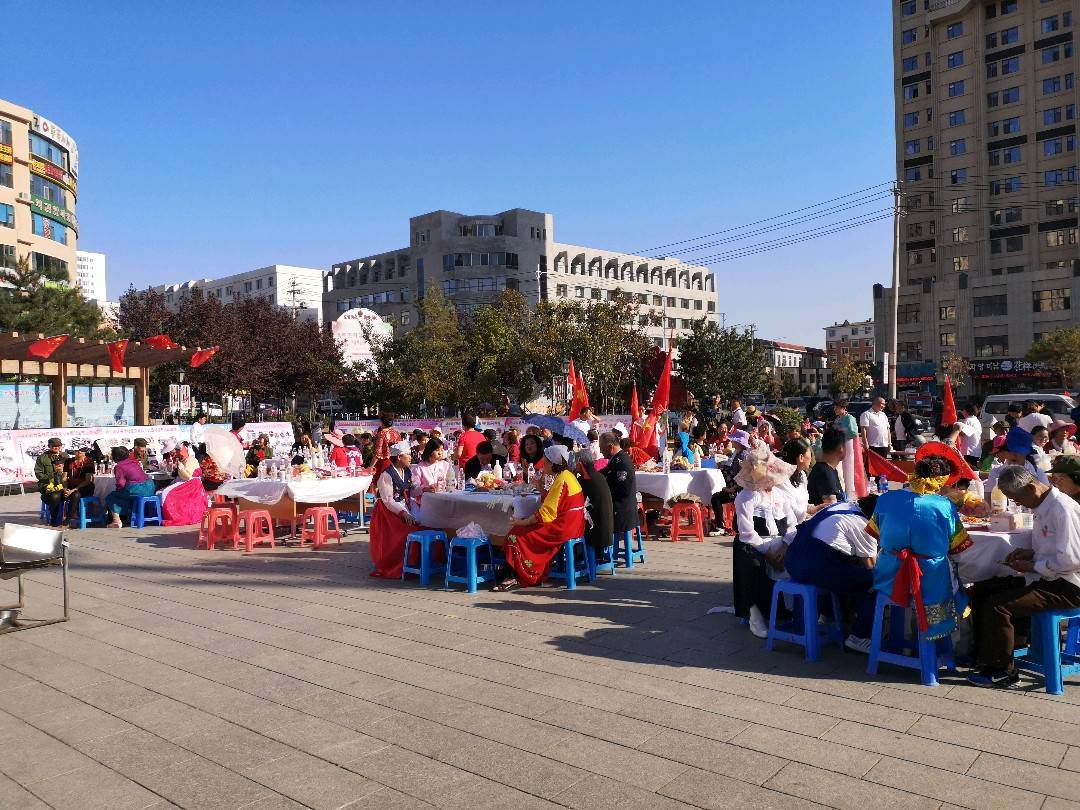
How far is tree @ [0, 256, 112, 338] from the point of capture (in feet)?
108

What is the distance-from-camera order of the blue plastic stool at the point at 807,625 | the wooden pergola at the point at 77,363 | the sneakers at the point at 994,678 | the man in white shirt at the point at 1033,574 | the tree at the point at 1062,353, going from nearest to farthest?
1. the man in white shirt at the point at 1033,574
2. the sneakers at the point at 994,678
3. the blue plastic stool at the point at 807,625
4. the wooden pergola at the point at 77,363
5. the tree at the point at 1062,353


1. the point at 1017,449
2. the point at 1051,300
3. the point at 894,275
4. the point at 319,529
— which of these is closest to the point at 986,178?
the point at 1051,300

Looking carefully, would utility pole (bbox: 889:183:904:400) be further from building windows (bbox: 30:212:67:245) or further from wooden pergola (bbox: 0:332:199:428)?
building windows (bbox: 30:212:67:245)

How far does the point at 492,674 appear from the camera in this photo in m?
5.64

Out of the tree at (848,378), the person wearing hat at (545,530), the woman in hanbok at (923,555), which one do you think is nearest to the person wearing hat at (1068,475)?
the woman in hanbok at (923,555)

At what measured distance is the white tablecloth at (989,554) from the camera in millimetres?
5348

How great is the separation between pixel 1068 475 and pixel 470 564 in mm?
5036

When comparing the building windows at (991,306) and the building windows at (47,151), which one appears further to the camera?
the building windows at (991,306)

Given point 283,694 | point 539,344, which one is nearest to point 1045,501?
point 283,694

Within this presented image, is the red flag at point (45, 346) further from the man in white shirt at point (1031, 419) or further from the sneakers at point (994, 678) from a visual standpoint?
the sneakers at point (994, 678)

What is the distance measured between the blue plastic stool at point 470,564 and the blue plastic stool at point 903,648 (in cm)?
382

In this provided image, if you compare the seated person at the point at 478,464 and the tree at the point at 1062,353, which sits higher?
the tree at the point at 1062,353

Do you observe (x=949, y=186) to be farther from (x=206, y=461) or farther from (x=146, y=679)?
(x=146, y=679)

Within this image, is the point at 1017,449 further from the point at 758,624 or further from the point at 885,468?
the point at 758,624
